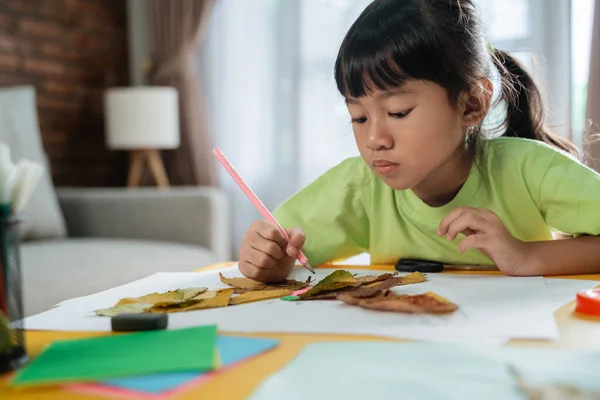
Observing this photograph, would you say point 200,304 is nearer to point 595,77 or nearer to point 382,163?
point 382,163

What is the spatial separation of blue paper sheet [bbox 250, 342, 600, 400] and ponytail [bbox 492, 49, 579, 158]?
0.82 meters

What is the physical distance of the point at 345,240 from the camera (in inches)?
45.1

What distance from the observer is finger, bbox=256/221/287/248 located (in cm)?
94

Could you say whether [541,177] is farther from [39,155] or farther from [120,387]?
[39,155]

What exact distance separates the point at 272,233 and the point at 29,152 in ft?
5.78

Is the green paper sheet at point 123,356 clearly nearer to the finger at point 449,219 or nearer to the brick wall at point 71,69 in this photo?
the finger at point 449,219

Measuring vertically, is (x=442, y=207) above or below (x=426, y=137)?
below

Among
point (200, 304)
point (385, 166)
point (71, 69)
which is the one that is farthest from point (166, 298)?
point (71, 69)

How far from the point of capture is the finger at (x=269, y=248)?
0.90 metres

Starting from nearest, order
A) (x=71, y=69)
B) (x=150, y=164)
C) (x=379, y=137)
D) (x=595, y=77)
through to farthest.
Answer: (x=379, y=137) → (x=595, y=77) → (x=150, y=164) → (x=71, y=69)

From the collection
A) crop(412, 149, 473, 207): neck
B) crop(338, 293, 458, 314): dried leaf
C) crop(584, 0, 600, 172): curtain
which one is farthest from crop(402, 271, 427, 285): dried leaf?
crop(584, 0, 600, 172): curtain

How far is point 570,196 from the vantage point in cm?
99

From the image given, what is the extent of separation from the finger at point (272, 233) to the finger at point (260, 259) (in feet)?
0.12

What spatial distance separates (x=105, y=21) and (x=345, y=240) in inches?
125
